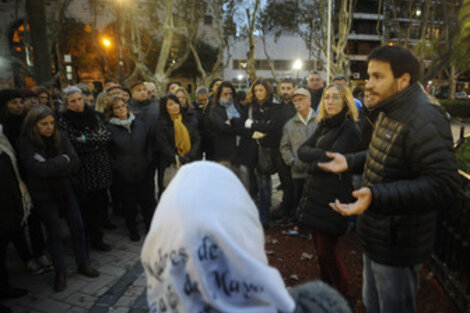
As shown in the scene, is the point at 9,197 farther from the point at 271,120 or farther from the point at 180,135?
the point at 271,120

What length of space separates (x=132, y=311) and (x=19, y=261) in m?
2.26

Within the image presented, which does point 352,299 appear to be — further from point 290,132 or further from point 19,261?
point 19,261

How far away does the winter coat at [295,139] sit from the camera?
4633 millimetres

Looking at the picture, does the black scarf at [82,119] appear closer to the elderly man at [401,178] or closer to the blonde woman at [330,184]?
the blonde woman at [330,184]

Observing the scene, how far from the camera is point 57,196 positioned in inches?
151

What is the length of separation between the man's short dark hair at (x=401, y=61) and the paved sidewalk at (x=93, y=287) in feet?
10.5

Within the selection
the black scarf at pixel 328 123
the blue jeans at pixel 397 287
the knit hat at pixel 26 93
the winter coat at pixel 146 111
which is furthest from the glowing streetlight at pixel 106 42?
the blue jeans at pixel 397 287

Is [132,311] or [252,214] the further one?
[132,311]

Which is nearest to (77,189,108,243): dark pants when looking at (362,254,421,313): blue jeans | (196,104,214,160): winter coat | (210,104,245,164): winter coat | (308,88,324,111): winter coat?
(210,104,245,164): winter coat

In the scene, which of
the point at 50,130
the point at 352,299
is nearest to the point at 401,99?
the point at 352,299

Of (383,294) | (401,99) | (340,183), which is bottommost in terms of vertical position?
(383,294)

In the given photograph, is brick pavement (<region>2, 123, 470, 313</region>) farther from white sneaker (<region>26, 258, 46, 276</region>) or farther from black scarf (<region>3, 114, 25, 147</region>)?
black scarf (<region>3, 114, 25, 147</region>)

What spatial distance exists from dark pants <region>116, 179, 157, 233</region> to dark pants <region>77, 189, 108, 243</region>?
1.24 ft

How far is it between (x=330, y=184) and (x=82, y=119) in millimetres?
3414
